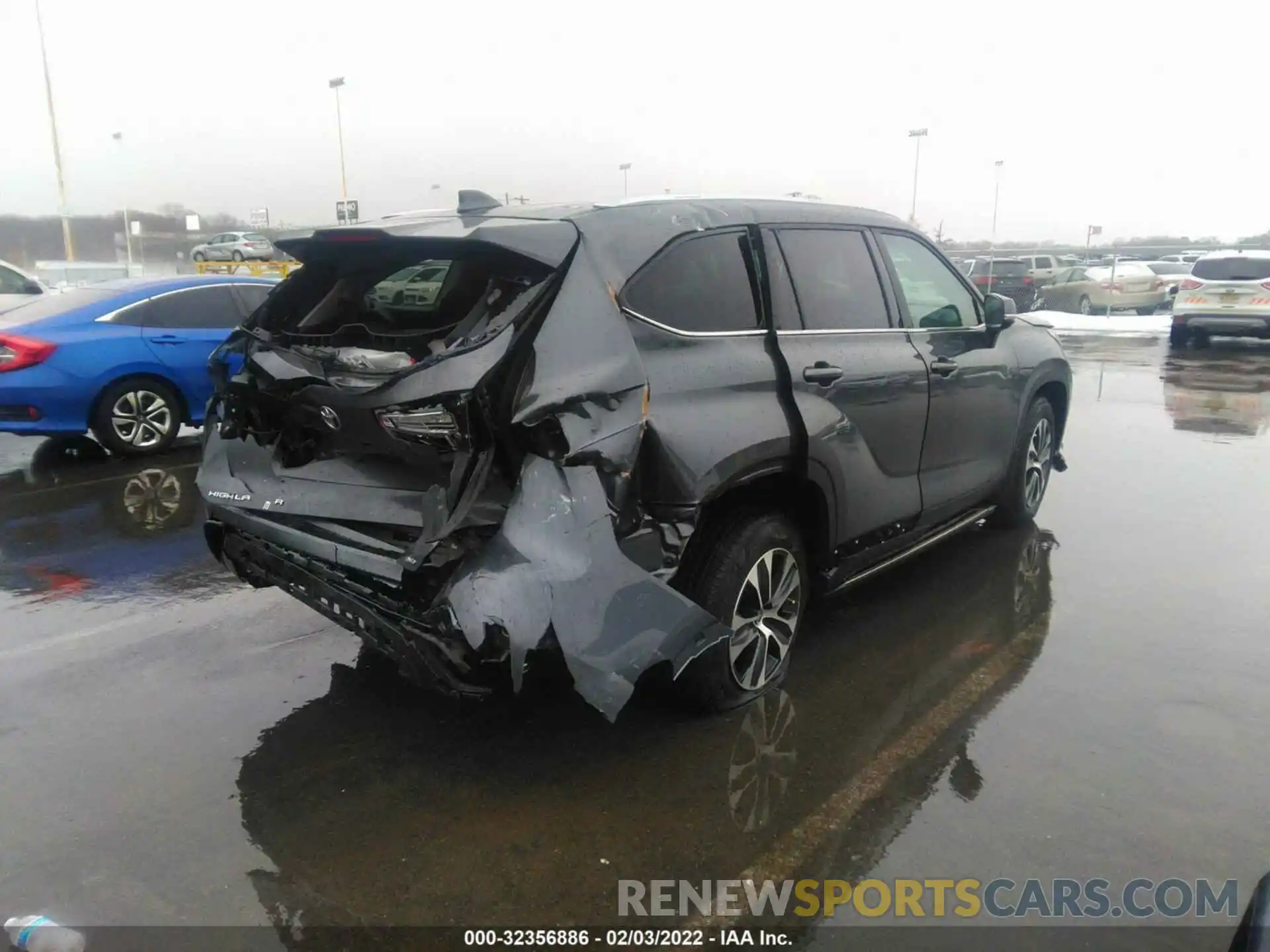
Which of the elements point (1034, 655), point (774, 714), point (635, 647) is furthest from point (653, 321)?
point (1034, 655)

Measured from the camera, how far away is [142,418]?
8.17 m

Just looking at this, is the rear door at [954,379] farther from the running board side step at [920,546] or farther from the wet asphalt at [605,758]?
the wet asphalt at [605,758]

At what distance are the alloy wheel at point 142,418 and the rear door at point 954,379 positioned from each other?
647cm

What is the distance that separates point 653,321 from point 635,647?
1.14 meters

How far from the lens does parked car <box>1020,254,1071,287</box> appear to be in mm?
28578

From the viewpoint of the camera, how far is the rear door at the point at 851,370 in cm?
387

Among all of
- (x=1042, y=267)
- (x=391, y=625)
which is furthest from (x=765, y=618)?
(x=1042, y=267)

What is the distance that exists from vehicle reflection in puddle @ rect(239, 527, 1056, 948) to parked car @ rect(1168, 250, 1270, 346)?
15.2m

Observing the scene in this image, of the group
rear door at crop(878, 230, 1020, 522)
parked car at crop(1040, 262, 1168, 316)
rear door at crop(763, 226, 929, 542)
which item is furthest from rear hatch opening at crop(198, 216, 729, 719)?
parked car at crop(1040, 262, 1168, 316)

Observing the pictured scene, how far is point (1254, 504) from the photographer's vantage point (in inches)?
268

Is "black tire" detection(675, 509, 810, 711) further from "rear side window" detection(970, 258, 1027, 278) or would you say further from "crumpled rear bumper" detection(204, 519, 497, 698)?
"rear side window" detection(970, 258, 1027, 278)

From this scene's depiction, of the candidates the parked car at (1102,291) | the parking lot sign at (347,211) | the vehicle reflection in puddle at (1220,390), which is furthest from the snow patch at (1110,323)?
the parking lot sign at (347,211)

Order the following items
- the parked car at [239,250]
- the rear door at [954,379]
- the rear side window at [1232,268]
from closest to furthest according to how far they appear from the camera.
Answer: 1. the rear door at [954,379]
2. the rear side window at [1232,268]
3. the parked car at [239,250]

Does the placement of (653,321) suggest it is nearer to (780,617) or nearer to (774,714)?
(780,617)
